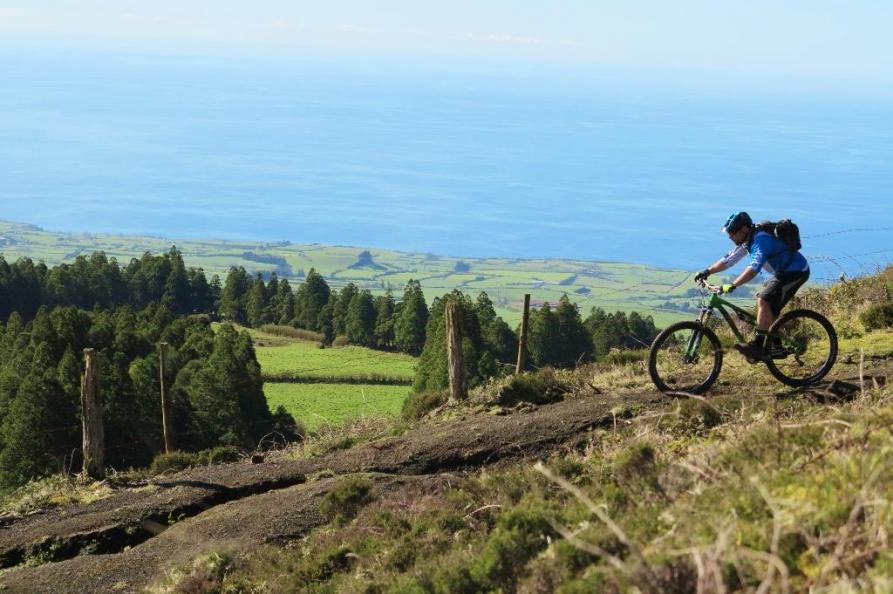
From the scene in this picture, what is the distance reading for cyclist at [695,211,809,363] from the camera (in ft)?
36.1

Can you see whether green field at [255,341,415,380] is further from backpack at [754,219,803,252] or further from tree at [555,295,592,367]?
backpack at [754,219,803,252]

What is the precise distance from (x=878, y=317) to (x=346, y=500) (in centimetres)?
1005

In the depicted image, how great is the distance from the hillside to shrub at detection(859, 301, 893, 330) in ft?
1.88

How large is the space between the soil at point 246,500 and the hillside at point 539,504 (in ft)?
0.11

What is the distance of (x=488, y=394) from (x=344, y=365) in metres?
56.2

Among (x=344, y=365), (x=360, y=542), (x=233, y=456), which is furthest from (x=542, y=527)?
(x=344, y=365)

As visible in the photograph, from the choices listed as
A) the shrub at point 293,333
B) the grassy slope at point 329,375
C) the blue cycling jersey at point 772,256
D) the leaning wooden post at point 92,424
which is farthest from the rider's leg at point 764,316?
the shrub at point 293,333

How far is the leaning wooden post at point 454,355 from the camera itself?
16.1m

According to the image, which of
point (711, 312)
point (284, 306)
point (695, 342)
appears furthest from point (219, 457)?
point (284, 306)

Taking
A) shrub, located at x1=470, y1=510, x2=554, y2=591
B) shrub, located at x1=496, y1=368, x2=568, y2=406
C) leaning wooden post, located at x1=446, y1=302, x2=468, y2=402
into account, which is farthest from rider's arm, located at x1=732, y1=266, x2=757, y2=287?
leaning wooden post, located at x1=446, y1=302, x2=468, y2=402

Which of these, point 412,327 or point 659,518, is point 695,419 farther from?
point 412,327

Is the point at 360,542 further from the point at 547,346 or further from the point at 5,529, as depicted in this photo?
the point at 547,346

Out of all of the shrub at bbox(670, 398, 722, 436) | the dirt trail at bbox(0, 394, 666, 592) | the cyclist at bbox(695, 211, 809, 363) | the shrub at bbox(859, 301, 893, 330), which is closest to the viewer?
the shrub at bbox(670, 398, 722, 436)

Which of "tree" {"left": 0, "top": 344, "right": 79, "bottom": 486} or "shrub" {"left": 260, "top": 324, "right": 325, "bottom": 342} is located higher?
"shrub" {"left": 260, "top": 324, "right": 325, "bottom": 342}
